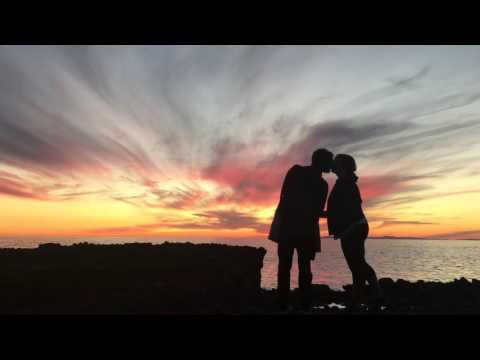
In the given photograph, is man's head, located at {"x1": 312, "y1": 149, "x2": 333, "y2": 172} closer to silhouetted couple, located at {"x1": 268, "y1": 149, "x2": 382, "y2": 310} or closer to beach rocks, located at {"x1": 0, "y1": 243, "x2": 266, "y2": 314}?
silhouetted couple, located at {"x1": 268, "y1": 149, "x2": 382, "y2": 310}

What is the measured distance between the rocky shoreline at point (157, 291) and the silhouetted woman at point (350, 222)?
2.02 feet

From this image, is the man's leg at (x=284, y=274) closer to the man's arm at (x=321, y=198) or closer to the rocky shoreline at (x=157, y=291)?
the rocky shoreline at (x=157, y=291)

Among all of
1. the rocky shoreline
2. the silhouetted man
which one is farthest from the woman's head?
the rocky shoreline

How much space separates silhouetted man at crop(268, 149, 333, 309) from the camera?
5883 millimetres

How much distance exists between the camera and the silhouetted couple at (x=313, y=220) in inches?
232

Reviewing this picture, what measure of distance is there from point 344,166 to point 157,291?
499 centimetres

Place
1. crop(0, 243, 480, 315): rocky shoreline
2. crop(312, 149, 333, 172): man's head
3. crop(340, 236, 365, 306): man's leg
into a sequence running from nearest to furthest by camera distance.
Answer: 1. crop(312, 149, 333, 172): man's head
2. crop(340, 236, 365, 306): man's leg
3. crop(0, 243, 480, 315): rocky shoreline

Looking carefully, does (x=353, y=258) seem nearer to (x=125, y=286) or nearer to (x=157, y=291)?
(x=157, y=291)

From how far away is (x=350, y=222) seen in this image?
6.34 meters

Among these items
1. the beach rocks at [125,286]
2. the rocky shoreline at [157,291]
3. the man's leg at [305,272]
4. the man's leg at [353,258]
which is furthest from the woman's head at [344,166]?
the beach rocks at [125,286]
